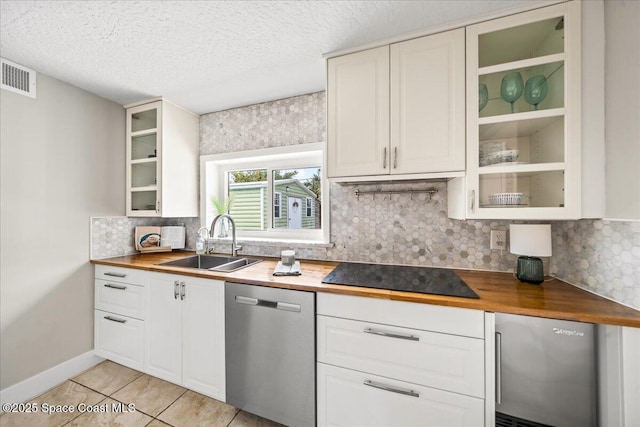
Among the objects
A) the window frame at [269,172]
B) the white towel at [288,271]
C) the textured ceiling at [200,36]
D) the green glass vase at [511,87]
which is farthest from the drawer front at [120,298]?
the green glass vase at [511,87]

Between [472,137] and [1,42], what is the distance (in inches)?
110

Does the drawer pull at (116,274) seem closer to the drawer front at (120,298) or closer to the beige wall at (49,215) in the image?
the drawer front at (120,298)

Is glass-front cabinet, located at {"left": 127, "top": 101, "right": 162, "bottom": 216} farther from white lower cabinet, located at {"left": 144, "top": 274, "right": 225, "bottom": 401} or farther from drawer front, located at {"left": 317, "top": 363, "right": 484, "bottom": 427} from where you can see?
drawer front, located at {"left": 317, "top": 363, "right": 484, "bottom": 427}

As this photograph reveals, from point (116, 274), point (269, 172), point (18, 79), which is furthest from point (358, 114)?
point (18, 79)

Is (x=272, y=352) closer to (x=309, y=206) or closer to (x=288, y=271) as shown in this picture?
(x=288, y=271)

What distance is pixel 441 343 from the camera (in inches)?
42.7

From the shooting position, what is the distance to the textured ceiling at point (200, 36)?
1.20 m

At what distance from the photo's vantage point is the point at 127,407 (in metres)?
1.59

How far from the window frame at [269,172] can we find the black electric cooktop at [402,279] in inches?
17.7

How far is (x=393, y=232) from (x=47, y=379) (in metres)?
2.74

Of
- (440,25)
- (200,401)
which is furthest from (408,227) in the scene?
(200,401)

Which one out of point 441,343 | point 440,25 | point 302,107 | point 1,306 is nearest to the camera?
point 441,343

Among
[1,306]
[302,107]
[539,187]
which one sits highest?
[302,107]

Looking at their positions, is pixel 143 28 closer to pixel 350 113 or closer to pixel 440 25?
pixel 350 113
